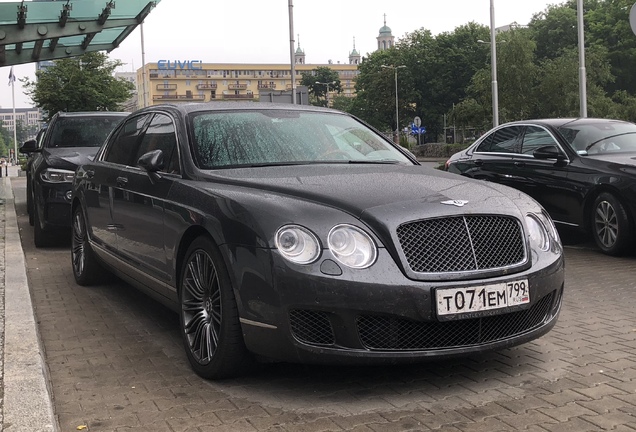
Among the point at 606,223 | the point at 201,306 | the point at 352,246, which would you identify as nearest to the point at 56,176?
the point at 201,306

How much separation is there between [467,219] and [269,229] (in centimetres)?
98

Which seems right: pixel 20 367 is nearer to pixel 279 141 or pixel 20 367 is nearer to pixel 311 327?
pixel 311 327

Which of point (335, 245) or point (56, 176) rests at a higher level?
point (56, 176)

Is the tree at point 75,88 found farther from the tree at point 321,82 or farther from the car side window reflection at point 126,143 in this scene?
the tree at point 321,82

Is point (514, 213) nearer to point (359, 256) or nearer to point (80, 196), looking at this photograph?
point (359, 256)

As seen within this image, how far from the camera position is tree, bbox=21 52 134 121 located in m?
34.9

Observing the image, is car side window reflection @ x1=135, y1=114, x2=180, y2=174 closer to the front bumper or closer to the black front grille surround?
the front bumper

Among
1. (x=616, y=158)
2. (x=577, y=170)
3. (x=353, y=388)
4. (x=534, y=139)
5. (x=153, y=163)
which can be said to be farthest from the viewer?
(x=534, y=139)

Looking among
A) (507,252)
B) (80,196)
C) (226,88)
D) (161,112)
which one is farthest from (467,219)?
(226,88)

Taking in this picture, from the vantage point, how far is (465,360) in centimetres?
443

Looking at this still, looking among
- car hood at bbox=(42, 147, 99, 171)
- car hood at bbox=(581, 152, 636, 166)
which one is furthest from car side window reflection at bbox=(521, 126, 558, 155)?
car hood at bbox=(42, 147, 99, 171)

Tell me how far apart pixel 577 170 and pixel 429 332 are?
17.6 ft

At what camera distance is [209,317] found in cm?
415

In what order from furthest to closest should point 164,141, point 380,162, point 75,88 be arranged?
point 75,88
point 164,141
point 380,162
